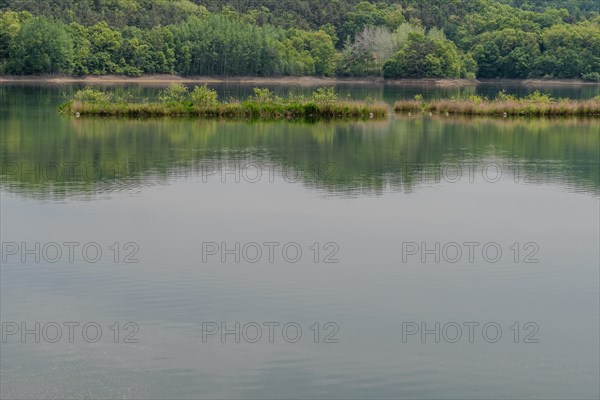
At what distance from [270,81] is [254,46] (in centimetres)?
545

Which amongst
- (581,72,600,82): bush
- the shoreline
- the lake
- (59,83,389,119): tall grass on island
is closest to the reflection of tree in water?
the lake

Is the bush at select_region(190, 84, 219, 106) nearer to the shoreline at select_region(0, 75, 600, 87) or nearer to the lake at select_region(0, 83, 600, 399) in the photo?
the lake at select_region(0, 83, 600, 399)

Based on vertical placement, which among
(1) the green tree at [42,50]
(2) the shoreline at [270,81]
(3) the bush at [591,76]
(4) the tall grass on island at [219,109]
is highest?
(1) the green tree at [42,50]

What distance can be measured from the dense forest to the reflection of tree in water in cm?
7292

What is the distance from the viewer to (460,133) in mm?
45094

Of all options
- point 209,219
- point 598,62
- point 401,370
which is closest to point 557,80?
point 598,62

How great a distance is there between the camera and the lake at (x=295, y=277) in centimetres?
1277

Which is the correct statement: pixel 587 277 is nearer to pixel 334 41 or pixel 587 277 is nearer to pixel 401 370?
pixel 401 370

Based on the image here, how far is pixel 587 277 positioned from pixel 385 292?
388 cm

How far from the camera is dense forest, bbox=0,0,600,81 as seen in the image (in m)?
117

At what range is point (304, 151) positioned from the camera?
3634 cm

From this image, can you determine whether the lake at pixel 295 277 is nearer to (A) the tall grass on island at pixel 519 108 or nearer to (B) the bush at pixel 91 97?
(B) the bush at pixel 91 97

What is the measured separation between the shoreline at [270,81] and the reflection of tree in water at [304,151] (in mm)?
70927

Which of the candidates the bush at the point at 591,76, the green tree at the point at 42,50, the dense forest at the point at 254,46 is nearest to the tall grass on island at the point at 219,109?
the green tree at the point at 42,50
